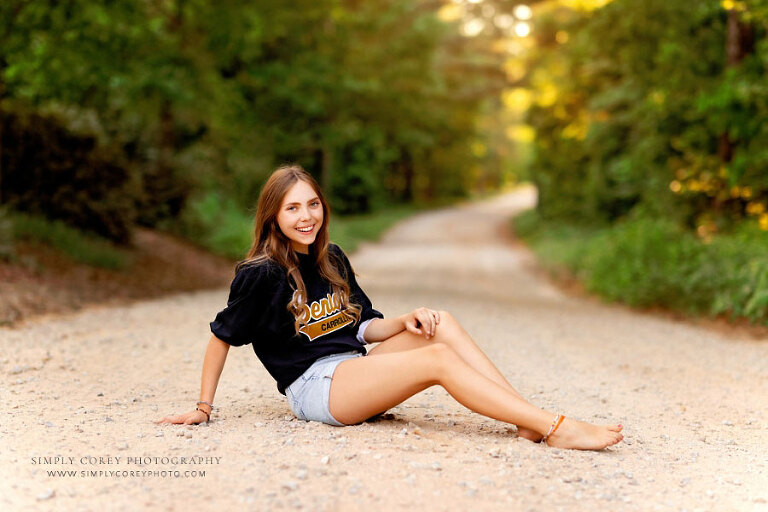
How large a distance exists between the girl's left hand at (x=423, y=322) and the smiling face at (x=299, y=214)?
Result: 0.74 m

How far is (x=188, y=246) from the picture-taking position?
17.3 m

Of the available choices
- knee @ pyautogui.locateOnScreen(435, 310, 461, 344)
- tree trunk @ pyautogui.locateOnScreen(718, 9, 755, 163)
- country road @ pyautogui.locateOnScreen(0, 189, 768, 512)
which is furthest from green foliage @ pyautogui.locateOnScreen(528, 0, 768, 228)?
knee @ pyautogui.locateOnScreen(435, 310, 461, 344)

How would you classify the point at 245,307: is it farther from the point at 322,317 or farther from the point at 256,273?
the point at 322,317

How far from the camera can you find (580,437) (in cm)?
414

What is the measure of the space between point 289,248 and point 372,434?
1150 millimetres

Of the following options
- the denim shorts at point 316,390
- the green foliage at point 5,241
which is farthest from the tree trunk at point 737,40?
the green foliage at point 5,241

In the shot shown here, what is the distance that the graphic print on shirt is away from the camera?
4379 millimetres

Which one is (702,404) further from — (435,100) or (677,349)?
(435,100)

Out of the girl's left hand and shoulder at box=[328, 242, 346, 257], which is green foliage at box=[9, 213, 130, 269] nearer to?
shoulder at box=[328, 242, 346, 257]

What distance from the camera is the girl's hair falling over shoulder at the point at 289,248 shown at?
14.2 ft

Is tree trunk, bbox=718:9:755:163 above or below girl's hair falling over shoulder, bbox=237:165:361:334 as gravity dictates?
above

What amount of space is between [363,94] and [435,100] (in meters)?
10.7

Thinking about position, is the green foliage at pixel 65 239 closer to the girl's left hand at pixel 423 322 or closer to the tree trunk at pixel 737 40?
the girl's left hand at pixel 423 322

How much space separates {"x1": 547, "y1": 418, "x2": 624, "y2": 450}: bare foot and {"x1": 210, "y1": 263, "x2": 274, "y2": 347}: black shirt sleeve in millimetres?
1712
